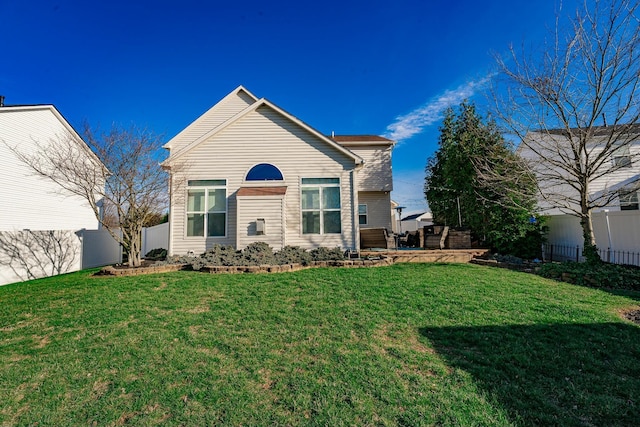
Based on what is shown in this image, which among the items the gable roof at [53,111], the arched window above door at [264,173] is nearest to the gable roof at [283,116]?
the arched window above door at [264,173]

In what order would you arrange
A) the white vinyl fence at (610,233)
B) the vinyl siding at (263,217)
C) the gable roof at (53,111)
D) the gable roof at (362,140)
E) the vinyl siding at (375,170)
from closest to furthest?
the white vinyl fence at (610,233) → the vinyl siding at (263,217) → the gable roof at (53,111) → the vinyl siding at (375,170) → the gable roof at (362,140)

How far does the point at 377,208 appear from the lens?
1716 centimetres

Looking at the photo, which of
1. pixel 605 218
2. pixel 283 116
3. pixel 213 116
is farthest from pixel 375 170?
pixel 605 218

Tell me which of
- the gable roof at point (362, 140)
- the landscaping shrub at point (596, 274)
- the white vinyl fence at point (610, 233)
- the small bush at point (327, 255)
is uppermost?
the gable roof at point (362, 140)

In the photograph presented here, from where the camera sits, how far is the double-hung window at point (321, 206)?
1091 cm

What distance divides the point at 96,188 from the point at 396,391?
38.4 ft

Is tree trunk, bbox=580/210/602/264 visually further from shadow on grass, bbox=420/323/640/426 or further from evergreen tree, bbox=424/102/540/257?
shadow on grass, bbox=420/323/640/426

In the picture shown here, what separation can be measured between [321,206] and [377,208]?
23.1 ft

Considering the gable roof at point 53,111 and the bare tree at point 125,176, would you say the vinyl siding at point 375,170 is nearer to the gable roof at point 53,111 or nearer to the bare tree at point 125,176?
the bare tree at point 125,176

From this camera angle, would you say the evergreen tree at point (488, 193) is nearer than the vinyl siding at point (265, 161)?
Yes

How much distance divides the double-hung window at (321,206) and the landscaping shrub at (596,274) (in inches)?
256

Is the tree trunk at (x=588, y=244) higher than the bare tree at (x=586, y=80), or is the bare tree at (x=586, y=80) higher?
the bare tree at (x=586, y=80)

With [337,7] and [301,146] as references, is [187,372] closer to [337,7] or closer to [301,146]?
[301,146]

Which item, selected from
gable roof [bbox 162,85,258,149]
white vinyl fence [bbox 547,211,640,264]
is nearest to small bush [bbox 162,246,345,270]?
gable roof [bbox 162,85,258,149]
